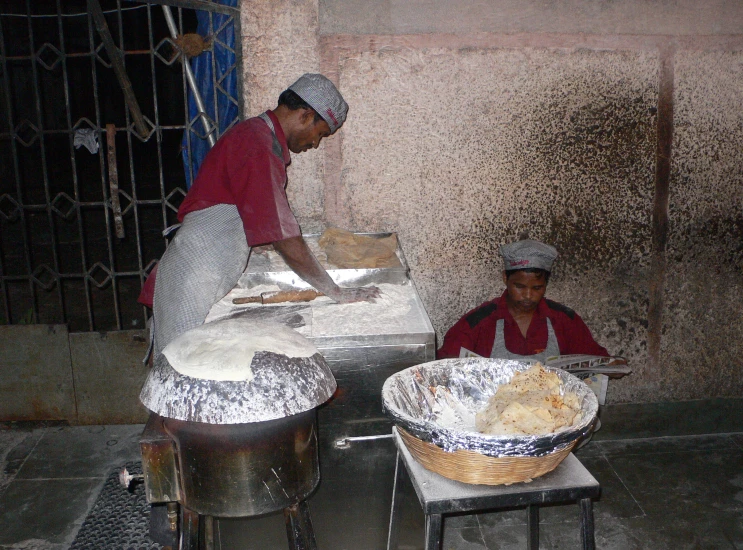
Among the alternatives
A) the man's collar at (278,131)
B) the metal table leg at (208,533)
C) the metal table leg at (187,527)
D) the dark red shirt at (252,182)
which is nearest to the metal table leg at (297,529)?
the metal table leg at (187,527)

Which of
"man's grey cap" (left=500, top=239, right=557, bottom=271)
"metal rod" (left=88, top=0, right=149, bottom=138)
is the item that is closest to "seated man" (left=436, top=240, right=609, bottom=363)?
"man's grey cap" (left=500, top=239, right=557, bottom=271)

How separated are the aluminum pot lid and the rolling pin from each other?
0.79 m

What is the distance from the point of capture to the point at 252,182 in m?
2.83

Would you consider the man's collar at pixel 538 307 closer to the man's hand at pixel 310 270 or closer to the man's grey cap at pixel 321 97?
the man's hand at pixel 310 270

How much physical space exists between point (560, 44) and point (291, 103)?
1776 millimetres

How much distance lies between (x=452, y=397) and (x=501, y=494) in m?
0.44

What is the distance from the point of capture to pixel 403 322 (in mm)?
2631

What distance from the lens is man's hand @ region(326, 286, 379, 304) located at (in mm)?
2871

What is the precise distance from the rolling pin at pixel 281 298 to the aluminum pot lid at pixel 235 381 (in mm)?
790

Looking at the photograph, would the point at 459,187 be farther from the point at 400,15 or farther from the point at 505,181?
the point at 400,15

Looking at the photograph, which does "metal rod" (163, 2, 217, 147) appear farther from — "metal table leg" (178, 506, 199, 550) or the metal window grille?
"metal table leg" (178, 506, 199, 550)

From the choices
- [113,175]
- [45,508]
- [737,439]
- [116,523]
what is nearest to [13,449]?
[45,508]

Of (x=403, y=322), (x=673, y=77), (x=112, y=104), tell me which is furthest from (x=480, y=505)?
(x=112, y=104)

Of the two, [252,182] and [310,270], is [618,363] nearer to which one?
[310,270]
